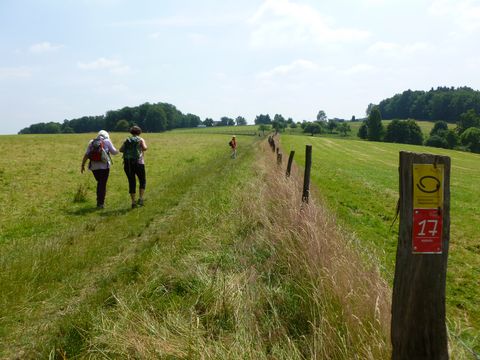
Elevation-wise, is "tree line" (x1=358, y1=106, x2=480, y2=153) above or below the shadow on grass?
above

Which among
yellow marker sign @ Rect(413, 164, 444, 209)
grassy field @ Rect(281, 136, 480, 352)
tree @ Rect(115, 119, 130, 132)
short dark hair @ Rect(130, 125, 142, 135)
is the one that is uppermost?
tree @ Rect(115, 119, 130, 132)

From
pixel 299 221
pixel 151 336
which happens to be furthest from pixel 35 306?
pixel 299 221

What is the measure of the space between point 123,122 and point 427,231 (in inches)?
4304

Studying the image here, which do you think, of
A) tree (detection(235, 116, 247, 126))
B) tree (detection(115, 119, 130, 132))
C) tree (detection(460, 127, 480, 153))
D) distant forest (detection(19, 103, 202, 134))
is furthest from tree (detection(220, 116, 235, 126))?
tree (detection(460, 127, 480, 153))

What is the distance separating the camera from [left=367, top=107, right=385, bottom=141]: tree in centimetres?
10356

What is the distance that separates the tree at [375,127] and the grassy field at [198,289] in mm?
102428

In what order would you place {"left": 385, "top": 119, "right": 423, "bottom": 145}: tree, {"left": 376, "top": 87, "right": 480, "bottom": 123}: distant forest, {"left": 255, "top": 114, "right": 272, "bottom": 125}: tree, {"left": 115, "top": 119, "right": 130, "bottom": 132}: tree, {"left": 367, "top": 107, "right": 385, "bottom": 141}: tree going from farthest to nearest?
{"left": 255, "top": 114, "right": 272, "bottom": 125}: tree
{"left": 376, "top": 87, "right": 480, "bottom": 123}: distant forest
{"left": 115, "top": 119, "right": 130, "bottom": 132}: tree
{"left": 367, "top": 107, "right": 385, "bottom": 141}: tree
{"left": 385, "top": 119, "right": 423, "bottom": 145}: tree

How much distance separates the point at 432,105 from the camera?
137875 mm

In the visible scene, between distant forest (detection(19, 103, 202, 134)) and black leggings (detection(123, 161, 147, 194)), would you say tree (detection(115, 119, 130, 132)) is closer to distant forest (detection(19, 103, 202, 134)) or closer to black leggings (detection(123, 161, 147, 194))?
distant forest (detection(19, 103, 202, 134))

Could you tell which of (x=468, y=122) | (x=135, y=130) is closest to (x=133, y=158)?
(x=135, y=130)

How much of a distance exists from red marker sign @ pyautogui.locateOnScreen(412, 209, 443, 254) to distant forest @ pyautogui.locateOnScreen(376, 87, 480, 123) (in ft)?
456

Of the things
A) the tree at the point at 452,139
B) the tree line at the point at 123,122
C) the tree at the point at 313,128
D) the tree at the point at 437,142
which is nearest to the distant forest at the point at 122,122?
the tree line at the point at 123,122

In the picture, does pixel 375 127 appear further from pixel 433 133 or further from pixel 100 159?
pixel 100 159

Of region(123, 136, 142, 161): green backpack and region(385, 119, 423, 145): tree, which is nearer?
region(123, 136, 142, 161): green backpack
